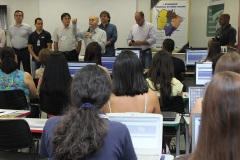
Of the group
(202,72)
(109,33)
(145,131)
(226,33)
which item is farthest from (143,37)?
(145,131)

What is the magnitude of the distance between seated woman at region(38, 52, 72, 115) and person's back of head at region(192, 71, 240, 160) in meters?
2.64

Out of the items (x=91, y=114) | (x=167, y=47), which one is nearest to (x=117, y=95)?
(x=91, y=114)

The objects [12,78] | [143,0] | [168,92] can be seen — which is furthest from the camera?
[143,0]

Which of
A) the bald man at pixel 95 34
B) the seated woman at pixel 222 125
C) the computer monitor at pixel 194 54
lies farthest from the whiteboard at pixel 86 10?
the seated woman at pixel 222 125

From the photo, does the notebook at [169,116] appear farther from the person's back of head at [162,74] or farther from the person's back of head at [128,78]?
the person's back of head at [162,74]

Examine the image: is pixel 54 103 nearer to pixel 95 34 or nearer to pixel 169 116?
pixel 169 116

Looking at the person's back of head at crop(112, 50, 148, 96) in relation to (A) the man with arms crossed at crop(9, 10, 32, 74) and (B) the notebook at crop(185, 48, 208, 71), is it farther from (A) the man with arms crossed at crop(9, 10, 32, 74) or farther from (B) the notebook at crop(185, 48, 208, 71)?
(A) the man with arms crossed at crop(9, 10, 32, 74)

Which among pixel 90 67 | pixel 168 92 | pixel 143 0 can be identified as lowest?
pixel 168 92

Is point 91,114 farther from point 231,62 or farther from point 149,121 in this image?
point 231,62

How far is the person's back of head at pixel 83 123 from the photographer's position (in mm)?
1590

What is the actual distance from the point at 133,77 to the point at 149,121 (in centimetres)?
91

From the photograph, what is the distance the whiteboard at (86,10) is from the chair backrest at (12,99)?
4.72m

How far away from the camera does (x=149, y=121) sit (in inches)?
84.4

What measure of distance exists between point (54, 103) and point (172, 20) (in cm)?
532
